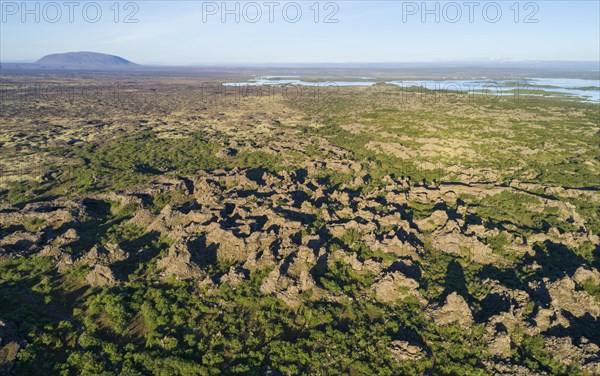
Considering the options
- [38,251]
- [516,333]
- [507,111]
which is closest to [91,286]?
[38,251]

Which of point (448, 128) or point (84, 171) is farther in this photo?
point (448, 128)

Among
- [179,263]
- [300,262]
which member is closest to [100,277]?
[179,263]


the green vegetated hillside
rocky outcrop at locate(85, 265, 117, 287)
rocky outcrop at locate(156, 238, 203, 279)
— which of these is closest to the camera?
the green vegetated hillside

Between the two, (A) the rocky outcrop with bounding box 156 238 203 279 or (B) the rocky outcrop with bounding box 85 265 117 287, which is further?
(A) the rocky outcrop with bounding box 156 238 203 279

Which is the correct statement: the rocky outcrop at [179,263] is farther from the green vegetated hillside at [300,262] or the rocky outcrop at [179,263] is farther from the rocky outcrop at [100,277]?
the rocky outcrop at [100,277]

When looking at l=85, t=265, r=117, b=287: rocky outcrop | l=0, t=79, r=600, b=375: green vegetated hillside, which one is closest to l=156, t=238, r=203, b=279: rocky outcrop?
l=0, t=79, r=600, b=375: green vegetated hillside

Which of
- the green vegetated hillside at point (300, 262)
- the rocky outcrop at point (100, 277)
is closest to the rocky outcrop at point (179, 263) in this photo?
the green vegetated hillside at point (300, 262)

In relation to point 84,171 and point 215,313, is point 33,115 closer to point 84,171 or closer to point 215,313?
point 84,171

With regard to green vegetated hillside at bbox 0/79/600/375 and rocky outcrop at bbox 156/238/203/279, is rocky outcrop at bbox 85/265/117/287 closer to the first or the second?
green vegetated hillside at bbox 0/79/600/375

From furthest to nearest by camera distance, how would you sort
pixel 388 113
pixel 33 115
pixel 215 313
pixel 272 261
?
pixel 388 113 → pixel 33 115 → pixel 272 261 → pixel 215 313
